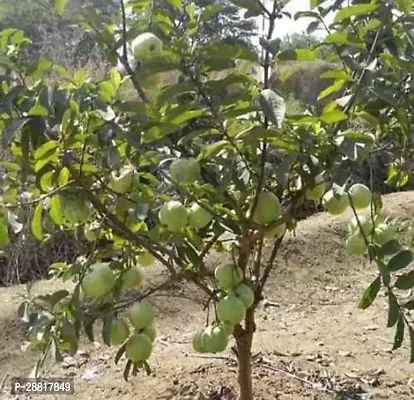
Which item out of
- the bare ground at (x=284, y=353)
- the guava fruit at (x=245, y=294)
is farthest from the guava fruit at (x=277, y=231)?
the bare ground at (x=284, y=353)

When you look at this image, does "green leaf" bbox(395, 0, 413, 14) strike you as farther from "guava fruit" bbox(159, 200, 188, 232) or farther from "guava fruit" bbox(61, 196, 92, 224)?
"guava fruit" bbox(61, 196, 92, 224)

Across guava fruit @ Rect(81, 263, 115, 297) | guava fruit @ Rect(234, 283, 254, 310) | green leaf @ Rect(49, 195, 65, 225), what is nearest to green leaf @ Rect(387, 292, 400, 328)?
guava fruit @ Rect(234, 283, 254, 310)

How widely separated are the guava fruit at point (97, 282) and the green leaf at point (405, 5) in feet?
2.14

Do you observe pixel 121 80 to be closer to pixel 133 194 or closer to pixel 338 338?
pixel 133 194

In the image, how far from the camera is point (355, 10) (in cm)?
109

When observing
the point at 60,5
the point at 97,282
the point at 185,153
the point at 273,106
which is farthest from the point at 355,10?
the point at 97,282

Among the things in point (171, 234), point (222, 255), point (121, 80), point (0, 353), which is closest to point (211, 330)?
point (171, 234)

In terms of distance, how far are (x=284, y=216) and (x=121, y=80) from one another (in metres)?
0.38

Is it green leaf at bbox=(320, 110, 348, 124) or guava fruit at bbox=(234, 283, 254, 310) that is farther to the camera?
guava fruit at bbox=(234, 283, 254, 310)

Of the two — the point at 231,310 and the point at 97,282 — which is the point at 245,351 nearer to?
the point at 231,310

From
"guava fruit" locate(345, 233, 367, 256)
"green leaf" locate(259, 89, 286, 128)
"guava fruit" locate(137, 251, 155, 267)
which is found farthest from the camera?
"guava fruit" locate(137, 251, 155, 267)

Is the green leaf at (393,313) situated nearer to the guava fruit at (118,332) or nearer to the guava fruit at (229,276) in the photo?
the guava fruit at (229,276)

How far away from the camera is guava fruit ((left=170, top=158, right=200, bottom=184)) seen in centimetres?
106

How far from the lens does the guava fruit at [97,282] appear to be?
1136 mm
